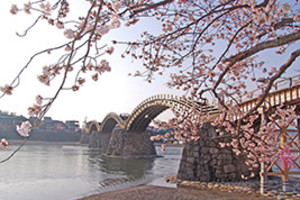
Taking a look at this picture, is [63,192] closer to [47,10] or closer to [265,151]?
[265,151]

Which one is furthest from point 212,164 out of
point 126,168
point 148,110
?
point 148,110

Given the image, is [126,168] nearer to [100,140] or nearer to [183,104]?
[183,104]

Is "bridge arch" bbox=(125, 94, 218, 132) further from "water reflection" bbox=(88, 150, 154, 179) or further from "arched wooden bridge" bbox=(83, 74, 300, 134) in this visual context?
"water reflection" bbox=(88, 150, 154, 179)

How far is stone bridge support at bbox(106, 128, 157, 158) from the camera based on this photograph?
3571 cm

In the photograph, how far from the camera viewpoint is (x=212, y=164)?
14008 millimetres

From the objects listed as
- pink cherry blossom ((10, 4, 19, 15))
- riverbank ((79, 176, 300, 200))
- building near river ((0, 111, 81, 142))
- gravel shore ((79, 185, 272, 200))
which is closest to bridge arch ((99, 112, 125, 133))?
building near river ((0, 111, 81, 142))

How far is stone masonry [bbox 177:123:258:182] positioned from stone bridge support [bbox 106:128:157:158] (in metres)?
21.3

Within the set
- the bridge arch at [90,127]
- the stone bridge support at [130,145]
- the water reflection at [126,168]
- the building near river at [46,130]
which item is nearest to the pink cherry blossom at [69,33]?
the water reflection at [126,168]

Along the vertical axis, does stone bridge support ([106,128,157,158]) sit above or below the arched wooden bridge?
below

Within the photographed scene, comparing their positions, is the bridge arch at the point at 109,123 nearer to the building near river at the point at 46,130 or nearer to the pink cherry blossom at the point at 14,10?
the building near river at the point at 46,130

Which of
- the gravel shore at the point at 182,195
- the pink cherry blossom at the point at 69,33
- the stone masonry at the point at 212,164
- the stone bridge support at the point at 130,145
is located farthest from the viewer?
the stone bridge support at the point at 130,145

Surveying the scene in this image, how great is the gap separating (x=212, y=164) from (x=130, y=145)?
2363 cm

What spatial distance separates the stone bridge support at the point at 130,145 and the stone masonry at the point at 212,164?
2126cm

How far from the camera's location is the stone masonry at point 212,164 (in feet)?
45.1
